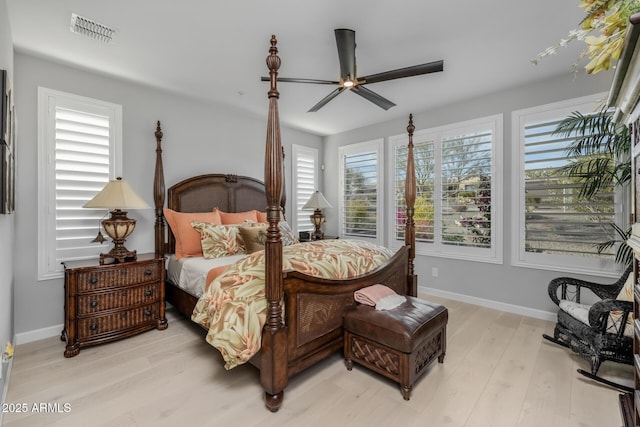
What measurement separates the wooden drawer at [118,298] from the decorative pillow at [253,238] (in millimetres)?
Answer: 975

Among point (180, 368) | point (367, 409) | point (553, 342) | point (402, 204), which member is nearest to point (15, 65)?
point (180, 368)

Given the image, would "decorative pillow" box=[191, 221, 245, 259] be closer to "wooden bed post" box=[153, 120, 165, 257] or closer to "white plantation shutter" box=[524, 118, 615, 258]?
"wooden bed post" box=[153, 120, 165, 257]

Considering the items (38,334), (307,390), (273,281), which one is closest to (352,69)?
(273,281)

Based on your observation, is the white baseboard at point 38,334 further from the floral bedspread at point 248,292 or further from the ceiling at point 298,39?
the ceiling at point 298,39

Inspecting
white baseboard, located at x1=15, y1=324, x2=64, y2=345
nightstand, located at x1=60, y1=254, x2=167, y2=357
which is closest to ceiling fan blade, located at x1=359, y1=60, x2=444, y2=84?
nightstand, located at x1=60, y1=254, x2=167, y2=357

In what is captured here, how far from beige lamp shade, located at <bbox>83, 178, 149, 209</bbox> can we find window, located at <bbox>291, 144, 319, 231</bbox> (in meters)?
2.64

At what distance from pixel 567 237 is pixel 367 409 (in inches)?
114

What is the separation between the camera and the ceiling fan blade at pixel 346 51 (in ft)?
6.88

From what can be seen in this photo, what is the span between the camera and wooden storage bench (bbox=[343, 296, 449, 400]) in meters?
1.98

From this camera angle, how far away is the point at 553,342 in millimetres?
2766

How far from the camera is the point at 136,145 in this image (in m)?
3.39

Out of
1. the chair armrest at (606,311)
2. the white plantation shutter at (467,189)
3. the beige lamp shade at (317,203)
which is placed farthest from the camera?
the beige lamp shade at (317,203)

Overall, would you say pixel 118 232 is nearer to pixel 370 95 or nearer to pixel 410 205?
pixel 370 95

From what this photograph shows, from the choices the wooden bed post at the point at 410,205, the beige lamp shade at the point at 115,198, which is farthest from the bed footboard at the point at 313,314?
the beige lamp shade at the point at 115,198
